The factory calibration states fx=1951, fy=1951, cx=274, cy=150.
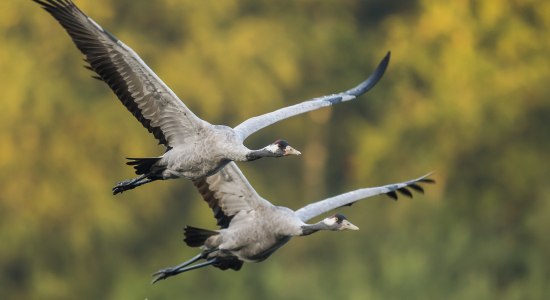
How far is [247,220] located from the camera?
1811 centimetres

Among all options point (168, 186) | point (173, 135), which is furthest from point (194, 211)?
point (173, 135)

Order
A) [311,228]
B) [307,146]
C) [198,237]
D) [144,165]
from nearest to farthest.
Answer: [311,228]
[144,165]
[198,237]
[307,146]

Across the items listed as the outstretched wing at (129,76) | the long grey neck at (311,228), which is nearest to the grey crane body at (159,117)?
the outstretched wing at (129,76)

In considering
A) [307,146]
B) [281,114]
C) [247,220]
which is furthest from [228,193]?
[307,146]

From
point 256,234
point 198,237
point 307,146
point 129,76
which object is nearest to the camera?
point 129,76

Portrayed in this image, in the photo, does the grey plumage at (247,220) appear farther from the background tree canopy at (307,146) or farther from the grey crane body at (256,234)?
the background tree canopy at (307,146)

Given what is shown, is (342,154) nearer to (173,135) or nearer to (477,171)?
(477,171)

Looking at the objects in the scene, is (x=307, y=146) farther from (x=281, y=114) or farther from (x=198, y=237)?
(x=281, y=114)

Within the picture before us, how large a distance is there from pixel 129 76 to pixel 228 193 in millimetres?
1820

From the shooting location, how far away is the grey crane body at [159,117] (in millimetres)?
16844

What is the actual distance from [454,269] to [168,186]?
6.52 m

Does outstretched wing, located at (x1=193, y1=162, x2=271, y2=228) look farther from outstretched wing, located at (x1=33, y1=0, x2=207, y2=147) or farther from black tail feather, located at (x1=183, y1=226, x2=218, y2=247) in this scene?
outstretched wing, located at (x1=33, y1=0, x2=207, y2=147)

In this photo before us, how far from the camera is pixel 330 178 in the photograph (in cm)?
3838

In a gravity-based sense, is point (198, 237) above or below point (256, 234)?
above
